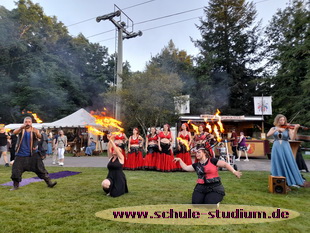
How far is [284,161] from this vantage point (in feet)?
21.0

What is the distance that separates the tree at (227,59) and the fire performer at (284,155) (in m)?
22.6

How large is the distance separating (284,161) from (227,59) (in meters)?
27.4

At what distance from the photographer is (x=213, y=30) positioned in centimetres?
3356

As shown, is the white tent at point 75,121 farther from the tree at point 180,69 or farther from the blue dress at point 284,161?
the blue dress at point 284,161

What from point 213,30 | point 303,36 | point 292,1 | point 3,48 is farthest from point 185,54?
point 3,48

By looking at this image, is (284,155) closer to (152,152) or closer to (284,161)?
(284,161)

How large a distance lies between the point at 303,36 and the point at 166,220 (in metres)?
23.4

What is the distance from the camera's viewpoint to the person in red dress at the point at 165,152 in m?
9.97

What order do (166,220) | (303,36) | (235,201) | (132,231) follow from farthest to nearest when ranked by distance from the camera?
(303,36) → (235,201) → (166,220) → (132,231)

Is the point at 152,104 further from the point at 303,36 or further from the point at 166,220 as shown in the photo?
the point at 303,36

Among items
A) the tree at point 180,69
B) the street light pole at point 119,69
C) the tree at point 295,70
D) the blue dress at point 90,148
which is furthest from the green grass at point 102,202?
the tree at point 180,69

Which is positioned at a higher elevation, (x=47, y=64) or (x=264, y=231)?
(x=47, y=64)

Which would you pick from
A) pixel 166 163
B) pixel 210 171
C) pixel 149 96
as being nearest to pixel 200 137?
pixel 166 163

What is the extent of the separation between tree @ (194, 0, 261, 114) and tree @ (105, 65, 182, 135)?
1221 cm
